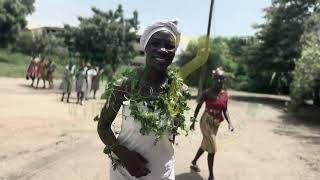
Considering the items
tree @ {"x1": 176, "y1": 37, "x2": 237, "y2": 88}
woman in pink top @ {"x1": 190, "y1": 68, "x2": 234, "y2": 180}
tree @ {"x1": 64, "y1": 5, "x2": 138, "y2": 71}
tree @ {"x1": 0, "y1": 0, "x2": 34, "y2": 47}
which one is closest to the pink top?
woman in pink top @ {"x1": 190, "y1": 68, "x2": 234, "y2": 180}

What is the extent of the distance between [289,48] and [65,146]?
2210 cm

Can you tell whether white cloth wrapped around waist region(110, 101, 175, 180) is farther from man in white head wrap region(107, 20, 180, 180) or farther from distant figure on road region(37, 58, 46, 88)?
distant figure on road region(37, 58, 46, 88)

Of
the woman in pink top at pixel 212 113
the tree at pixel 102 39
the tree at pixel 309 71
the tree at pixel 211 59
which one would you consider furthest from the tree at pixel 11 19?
the woman in pink top at pixel 212 113

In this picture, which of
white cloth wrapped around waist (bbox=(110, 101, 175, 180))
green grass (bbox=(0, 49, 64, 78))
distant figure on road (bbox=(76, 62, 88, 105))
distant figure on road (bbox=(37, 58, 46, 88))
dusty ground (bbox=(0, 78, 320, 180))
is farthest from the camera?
green grass (bbox=(0, 49, 64, 78))

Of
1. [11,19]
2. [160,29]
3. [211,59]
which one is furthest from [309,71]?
[11,19]

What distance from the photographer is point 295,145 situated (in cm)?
1516

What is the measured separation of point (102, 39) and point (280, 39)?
18.6 meters

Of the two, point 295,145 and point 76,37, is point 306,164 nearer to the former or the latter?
point 295,145

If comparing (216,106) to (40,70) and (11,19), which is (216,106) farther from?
(11,19)

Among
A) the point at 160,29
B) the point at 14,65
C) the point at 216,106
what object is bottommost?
the point at 14,65

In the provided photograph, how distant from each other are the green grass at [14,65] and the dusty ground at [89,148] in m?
16.4

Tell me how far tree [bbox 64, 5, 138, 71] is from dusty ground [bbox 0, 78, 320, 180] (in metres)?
26.9

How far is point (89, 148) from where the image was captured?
36.8 ft

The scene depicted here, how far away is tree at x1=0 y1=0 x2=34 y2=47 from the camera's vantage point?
47.8 metres
